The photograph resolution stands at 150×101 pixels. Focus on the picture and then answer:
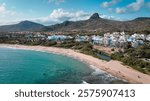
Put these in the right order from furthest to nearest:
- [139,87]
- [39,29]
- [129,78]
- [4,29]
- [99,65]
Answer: [39,29]
[4,29]
[99,65]
[129,78]
[139,87]

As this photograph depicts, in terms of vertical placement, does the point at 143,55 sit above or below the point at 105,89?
below

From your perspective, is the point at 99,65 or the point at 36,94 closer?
the point at 36,94

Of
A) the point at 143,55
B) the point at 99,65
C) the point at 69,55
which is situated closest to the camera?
the point at 99,65

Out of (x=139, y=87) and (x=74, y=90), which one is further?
(x=139, y=87)

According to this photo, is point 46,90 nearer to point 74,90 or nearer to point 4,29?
point 74,90

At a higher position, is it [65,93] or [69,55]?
[65,93]

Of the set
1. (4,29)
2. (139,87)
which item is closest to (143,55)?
(139,87)

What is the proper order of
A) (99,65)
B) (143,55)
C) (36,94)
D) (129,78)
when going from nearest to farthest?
(36,94) < (129,78) < (99,65) < (143,55)

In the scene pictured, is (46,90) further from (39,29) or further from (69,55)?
(39,29)

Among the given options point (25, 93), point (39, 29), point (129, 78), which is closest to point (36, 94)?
point (25, 93)
